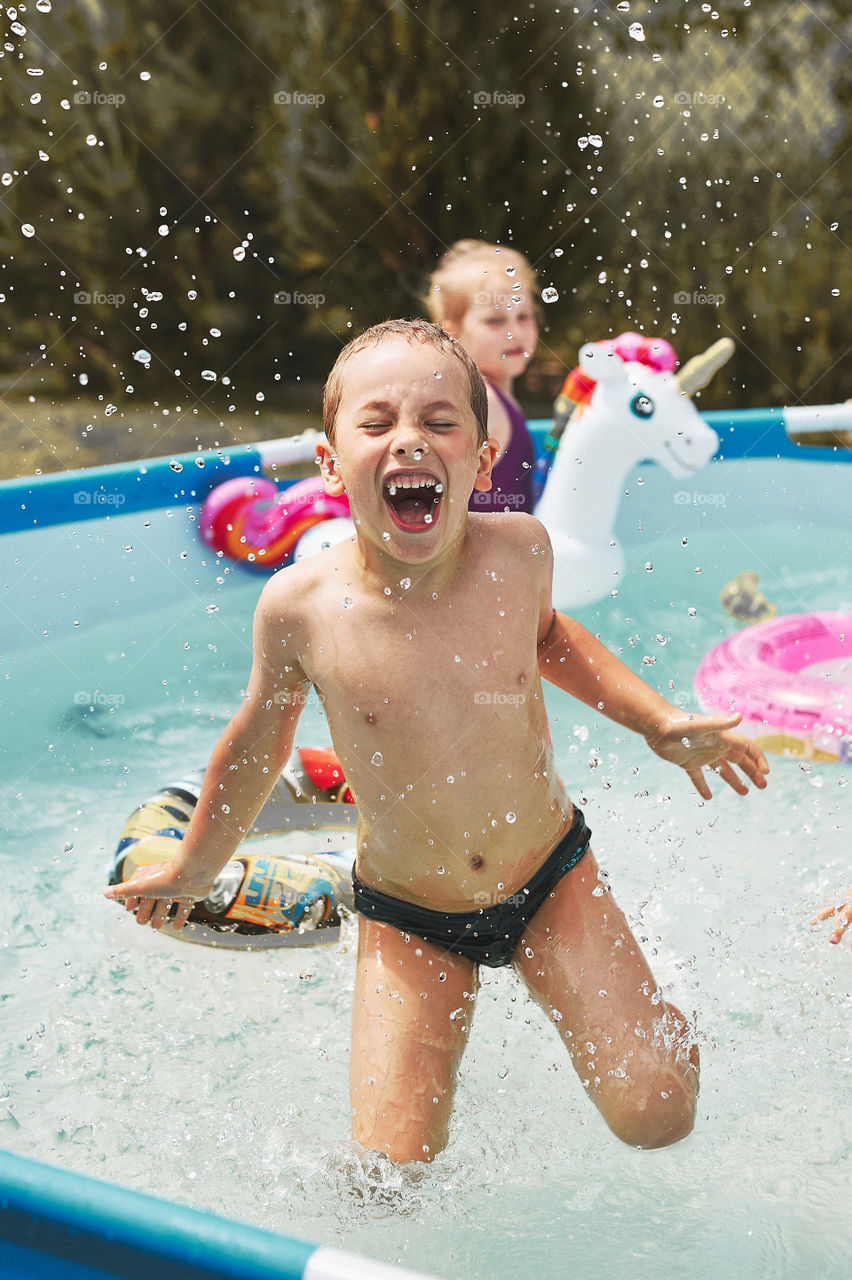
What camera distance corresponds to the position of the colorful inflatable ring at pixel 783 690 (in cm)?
356

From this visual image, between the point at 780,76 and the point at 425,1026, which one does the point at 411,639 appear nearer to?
the point at 425,1026

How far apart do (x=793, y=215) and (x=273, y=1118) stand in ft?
22.9

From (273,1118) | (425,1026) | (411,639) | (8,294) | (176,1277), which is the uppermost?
(411,639)

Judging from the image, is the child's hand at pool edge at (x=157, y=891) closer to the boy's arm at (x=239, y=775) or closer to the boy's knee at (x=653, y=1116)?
the boy's arm at (x=239, y=775)

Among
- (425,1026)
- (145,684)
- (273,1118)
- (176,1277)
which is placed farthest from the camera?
(145,684)

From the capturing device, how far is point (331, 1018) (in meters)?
2.54

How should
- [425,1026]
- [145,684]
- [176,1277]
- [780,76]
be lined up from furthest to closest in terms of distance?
[780,76] → [145,684] → [425,1026] → [176,1277]

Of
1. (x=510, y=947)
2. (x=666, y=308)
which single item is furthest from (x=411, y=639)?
(x=666, y=308)
